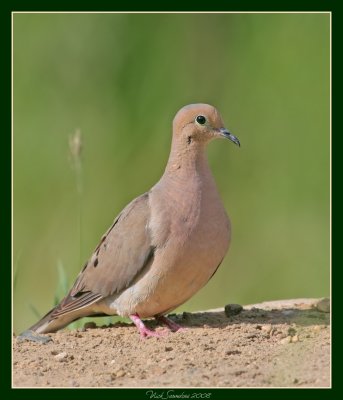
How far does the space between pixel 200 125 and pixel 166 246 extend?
982 mm

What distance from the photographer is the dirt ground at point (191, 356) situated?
17.2 ft

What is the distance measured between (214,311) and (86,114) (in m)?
3.63

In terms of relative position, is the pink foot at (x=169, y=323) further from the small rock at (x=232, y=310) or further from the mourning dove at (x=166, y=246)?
the small rock at (x=232, y=310)

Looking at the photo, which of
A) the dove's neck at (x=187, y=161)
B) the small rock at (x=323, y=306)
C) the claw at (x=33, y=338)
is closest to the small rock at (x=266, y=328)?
the small rock at (x=323, y=306)

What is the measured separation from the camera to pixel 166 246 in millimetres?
6195

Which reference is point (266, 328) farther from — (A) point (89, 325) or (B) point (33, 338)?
(B) point (33, 338)

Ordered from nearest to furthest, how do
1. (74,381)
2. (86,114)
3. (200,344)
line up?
(74,381) → (200,344) → (86,114)

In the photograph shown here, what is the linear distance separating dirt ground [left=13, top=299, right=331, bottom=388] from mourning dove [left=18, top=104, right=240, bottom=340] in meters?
0.21

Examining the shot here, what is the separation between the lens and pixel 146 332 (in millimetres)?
6293

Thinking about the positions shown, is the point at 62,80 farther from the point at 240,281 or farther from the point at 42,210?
the point at 240,281

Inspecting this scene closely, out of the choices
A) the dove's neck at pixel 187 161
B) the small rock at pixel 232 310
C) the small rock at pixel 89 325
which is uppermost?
the dove's neck at pixel 187 161

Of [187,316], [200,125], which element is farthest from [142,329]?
[200,125]

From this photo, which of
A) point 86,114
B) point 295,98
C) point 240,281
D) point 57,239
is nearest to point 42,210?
point 57,239

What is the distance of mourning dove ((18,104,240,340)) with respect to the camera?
622 cm
